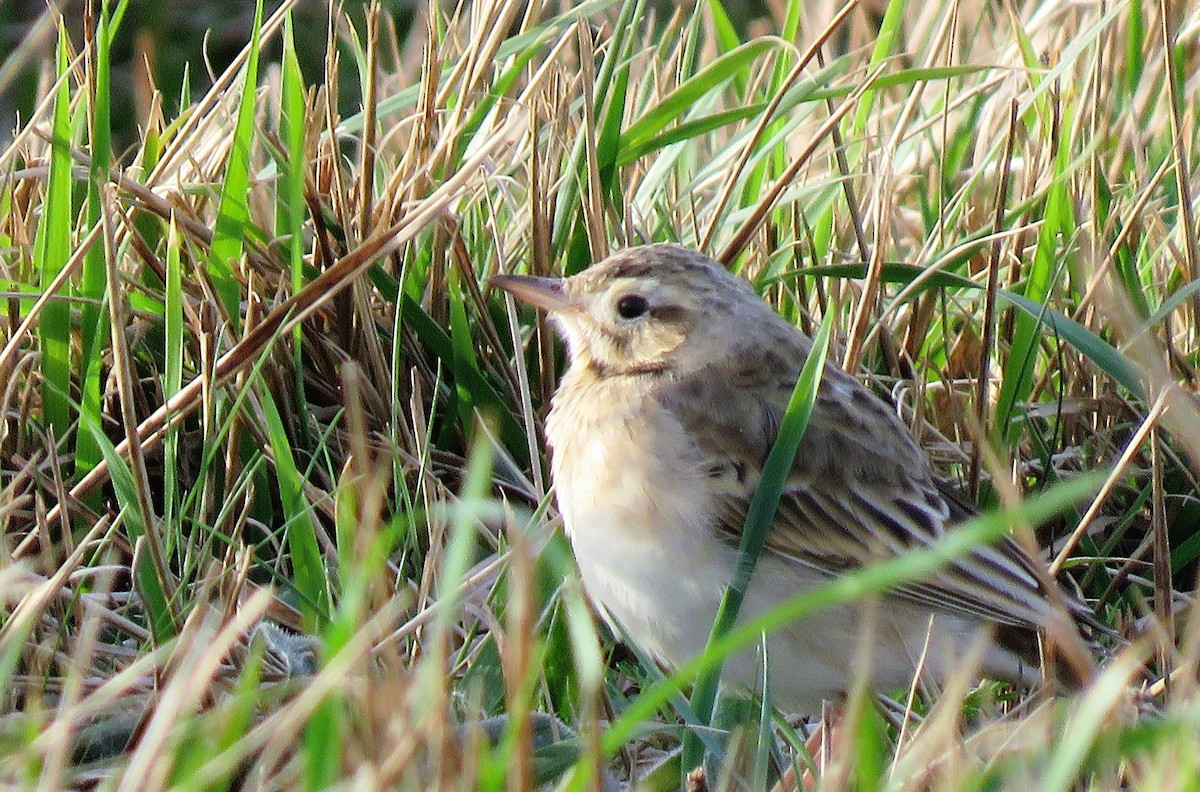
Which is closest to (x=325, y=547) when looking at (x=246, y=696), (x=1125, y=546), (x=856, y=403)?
(x=856, y=403)

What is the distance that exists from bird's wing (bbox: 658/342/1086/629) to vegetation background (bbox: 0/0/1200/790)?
0.20 metres

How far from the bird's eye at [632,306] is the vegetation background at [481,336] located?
0.36m

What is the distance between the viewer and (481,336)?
449 centimetres

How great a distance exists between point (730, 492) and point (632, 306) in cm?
51

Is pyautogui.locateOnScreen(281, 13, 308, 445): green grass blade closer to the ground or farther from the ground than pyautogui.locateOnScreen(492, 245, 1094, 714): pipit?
farther from the ground

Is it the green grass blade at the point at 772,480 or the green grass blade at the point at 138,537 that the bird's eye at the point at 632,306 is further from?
the green grass blade at the point at 138,537

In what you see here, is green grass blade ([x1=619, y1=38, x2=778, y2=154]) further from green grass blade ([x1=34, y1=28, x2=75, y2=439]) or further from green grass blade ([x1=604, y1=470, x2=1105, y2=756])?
green grass blade ([x1=604, y1=470, x2=1105, y2=756])

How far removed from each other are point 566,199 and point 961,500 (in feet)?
4.09

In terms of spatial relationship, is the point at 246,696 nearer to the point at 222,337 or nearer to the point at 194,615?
the point at 194,615

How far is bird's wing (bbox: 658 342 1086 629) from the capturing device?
365 cm

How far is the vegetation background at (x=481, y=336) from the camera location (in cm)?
341

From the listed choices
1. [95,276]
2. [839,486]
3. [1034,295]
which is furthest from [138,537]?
[1034,295]

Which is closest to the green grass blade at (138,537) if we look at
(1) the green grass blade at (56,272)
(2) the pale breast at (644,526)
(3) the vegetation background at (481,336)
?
(3) the vegetation background at (481,336)

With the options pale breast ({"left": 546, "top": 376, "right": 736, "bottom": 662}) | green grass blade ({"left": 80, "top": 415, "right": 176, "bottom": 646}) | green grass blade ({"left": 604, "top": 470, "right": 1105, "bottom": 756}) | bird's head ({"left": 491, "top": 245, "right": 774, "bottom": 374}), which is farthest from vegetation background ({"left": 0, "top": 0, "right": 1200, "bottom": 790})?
green grass blade ({"left": 604, "top": 470, "right": 1105, "bottom": 756})
